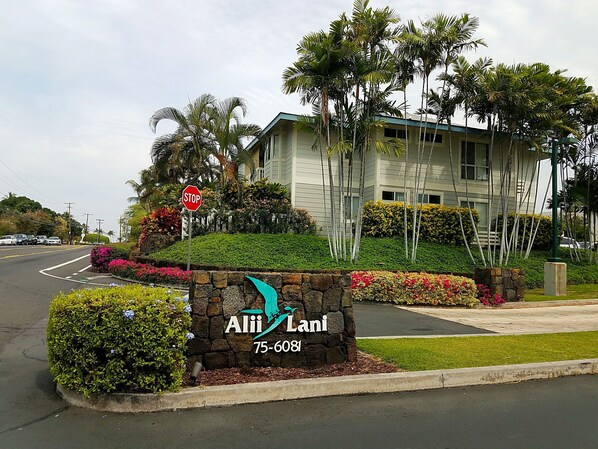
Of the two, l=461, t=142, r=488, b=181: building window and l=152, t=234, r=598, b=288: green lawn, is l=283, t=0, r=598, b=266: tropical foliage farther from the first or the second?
l=461, t=142, r=488, b=181: building window

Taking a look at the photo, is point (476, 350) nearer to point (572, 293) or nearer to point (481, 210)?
point (572, 293)

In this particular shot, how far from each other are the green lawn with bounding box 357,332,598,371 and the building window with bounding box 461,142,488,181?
1902cm

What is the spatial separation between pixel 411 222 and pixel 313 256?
6576 millimetres

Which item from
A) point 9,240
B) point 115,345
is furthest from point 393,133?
point 9,240

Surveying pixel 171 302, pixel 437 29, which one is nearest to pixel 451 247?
pixel 437 29

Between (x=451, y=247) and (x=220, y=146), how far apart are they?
1201 centimetres

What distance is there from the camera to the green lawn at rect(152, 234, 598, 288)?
55.4 ft

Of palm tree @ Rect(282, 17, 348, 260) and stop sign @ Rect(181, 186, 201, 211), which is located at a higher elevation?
palm tree @ Rect(282, 17, 348, 260)

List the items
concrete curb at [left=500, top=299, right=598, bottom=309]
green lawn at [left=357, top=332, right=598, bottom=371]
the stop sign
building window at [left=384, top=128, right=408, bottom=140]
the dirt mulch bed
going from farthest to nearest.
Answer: building window at [left=384, top=128, right=408, bottom=140]
concrete curb at [left=500, top=299, right=598, bottom=309]
the stop sign
green lawn at [left=357, top=332, right=598, bottom=371]
the dirt mulch bed

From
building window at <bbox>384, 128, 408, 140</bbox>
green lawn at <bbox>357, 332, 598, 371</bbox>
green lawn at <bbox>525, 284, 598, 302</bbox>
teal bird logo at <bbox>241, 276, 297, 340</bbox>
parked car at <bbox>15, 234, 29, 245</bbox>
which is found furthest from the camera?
parked car at <bbox>15, 234, 29, 245</bbox>

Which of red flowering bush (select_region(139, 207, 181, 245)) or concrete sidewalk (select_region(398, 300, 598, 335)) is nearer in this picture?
concrete sidewalk (select_region(398, 300, 598, 335))

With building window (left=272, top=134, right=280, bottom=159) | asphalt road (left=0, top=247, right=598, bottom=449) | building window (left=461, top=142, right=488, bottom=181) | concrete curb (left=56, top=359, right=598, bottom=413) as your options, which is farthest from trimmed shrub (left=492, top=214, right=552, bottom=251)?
asphalt road (left=0, top=247, right=598, bottom=449)

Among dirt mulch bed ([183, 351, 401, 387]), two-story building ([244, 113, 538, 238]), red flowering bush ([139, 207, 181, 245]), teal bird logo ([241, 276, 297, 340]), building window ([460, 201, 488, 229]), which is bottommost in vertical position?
A: dirt mulch bed ([183, 351, 401, 387])

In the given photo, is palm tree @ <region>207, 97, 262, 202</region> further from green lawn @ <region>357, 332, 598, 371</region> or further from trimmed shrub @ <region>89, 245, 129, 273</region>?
green lawn @ <region>357, 332, 598, 371</region>
